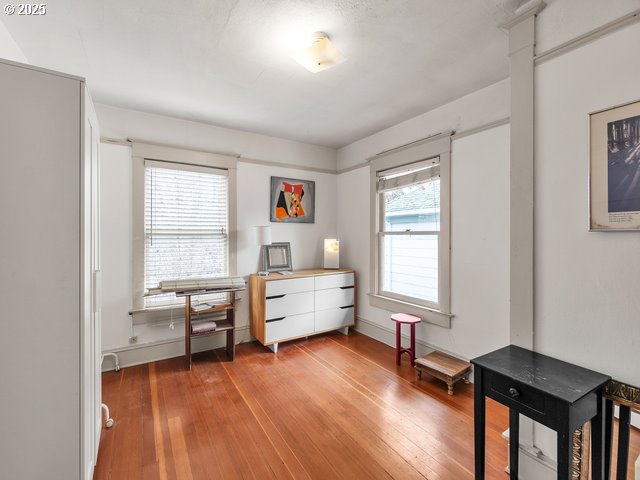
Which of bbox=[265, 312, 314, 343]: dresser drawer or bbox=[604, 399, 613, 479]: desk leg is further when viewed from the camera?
bbox=[265, 312, 314, 343]: dresser drawer

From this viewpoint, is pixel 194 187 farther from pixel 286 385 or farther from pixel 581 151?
pixel 581 151

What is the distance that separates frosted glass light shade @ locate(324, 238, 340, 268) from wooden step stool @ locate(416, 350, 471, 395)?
1.70m

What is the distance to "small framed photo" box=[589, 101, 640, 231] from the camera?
121cm

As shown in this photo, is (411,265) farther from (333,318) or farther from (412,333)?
(333,318)

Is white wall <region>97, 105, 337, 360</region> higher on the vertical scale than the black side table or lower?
higher

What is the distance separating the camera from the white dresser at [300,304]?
10.9ft

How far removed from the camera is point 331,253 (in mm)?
4070

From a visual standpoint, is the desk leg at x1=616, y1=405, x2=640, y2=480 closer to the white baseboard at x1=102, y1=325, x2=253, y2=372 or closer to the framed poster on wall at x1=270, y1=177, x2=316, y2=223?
the white baseboard at x1=102, y1=325, x2=253, y2=372

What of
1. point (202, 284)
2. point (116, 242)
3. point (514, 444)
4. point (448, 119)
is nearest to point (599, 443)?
point (514, 444)

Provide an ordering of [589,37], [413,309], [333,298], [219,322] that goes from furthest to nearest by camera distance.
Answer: [333,298] < [219,322] < [413,309] < [589,37]

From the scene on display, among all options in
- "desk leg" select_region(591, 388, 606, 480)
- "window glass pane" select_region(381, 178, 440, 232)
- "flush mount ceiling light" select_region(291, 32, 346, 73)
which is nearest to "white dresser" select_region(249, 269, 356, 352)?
"window glass pane" select_region(381, 178, 440, 232)

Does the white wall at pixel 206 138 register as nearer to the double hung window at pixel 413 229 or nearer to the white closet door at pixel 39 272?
the double hung window at pixel 413 229

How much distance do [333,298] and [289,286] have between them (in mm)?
681

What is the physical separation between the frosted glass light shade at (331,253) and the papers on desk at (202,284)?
52.3 inches
